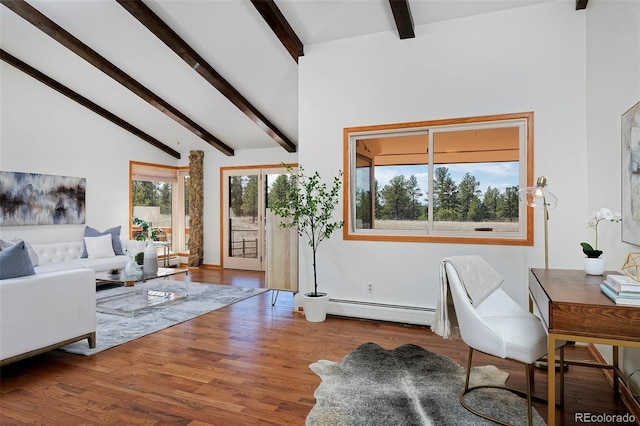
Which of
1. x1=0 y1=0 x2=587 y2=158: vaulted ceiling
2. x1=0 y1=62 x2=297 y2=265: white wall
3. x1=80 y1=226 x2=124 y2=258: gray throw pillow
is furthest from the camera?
x1=80 y1=226 x2=124 y2=258: gray throw pillow

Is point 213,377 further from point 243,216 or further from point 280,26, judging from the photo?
point 243,216

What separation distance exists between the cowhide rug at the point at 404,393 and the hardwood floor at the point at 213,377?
0.12m

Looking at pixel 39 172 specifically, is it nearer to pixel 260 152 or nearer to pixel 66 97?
pixel 66 97

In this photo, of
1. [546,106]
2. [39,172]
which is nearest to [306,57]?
[546,106]

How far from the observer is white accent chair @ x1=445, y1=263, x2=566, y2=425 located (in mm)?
2084

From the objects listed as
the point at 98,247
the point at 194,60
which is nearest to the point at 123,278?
the point at 98,247

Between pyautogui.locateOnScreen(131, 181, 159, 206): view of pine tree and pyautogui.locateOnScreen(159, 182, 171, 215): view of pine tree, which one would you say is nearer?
pyautogui.locateOnScreen(131, 181, 159, 206): view of pine tree

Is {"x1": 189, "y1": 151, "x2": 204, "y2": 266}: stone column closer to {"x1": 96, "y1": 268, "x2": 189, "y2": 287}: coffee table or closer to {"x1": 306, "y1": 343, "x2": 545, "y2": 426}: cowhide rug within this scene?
{"x1": 96, "y1": 268, "x2": 189, "y2": 287}: coffee table

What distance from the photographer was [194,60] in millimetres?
4844

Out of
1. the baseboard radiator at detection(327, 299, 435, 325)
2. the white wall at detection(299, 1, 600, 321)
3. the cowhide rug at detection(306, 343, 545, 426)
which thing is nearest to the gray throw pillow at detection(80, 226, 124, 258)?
the white wall at detection(299, 1, 600, 321)

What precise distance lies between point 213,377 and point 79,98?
5526 millimetres

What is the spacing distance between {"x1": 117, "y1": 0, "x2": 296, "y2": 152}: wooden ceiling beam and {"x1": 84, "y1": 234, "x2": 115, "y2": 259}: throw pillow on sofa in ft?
9.87

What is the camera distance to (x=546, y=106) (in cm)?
358

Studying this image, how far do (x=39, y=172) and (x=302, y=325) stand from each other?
15.6ft
